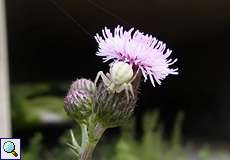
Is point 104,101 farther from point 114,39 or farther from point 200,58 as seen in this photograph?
point 200,58

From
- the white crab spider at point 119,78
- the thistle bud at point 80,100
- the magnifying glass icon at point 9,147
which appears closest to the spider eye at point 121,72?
the white crab spider at point 119,78

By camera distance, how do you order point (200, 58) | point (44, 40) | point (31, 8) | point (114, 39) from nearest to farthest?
point (114, 39), point (31, 8), point (44, 40), point (200, 58)

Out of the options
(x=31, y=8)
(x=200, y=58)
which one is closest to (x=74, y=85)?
(x=31, y=8)

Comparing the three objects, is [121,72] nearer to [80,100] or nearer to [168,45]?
[80,100]

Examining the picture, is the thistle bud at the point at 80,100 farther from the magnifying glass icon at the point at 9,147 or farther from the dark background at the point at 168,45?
the dark background at the point at 168,45

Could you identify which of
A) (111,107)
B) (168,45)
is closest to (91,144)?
(111,107)

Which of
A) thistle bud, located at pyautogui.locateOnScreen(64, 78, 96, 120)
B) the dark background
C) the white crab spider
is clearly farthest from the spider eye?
the dark background
